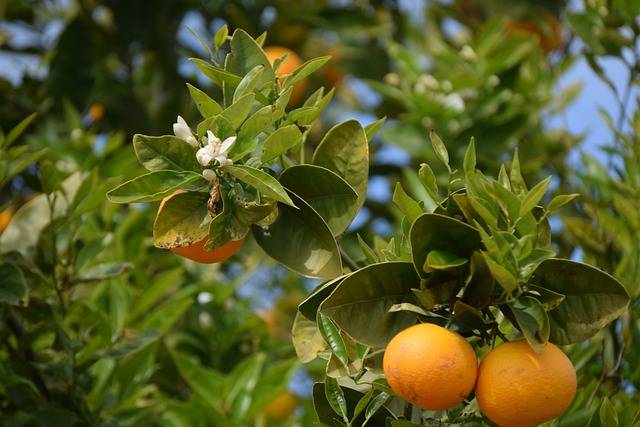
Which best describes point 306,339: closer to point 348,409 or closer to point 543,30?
point 348,409

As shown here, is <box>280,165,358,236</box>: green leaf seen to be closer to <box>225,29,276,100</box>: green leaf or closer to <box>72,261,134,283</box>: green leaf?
<box>225,29,276,100</box>: green leaf

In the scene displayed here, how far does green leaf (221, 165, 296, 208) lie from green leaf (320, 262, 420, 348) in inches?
3.6

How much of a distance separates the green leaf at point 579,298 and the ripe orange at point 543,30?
1624 mm

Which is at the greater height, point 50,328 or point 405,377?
point 405,377

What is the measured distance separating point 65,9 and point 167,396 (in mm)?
1166

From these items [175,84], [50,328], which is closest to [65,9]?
[175,84]

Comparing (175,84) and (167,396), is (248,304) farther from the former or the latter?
(175,84)

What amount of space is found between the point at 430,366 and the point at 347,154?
0.27 meters

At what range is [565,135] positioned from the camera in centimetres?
211

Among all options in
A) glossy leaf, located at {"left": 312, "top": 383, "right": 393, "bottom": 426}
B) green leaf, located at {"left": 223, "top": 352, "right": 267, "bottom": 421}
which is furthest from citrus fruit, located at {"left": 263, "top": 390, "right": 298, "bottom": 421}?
glossy leaf, located at {"left": 312, "top": 383, "right": 393, "bottom": 426}

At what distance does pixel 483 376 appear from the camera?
89 centimetres

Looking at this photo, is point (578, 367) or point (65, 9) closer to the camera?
point (578, 367)

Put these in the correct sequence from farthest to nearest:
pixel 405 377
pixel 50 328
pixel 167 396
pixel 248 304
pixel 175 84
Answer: pixel 175 84 → pixel 248 304 → pixel 167 396 → pixel 50 328 → pixel 405 377

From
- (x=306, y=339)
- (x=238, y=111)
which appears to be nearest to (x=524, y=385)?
(x=306, y=339)
